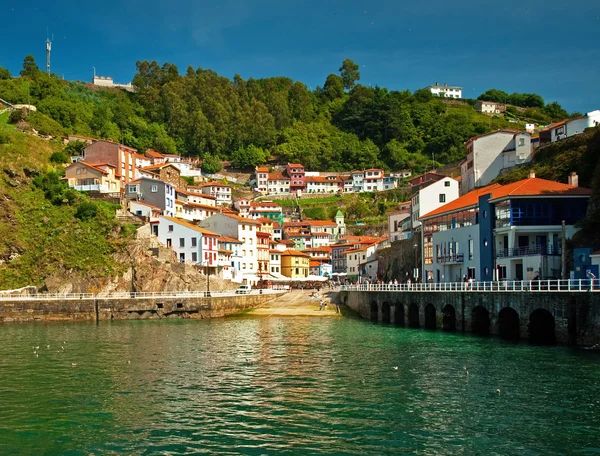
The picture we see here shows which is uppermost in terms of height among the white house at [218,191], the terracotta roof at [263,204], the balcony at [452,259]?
the white house at [218,191]

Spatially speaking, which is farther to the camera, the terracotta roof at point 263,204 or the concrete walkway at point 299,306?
the terracotta roof at point 263,204

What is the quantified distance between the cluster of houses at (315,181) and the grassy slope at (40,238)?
80293mm

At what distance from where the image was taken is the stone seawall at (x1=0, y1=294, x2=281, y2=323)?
67.9 metres

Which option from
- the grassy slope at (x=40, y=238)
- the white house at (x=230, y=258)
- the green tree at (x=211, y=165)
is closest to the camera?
the grassy slope at (x=40, y=238)

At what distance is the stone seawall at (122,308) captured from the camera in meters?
67.9

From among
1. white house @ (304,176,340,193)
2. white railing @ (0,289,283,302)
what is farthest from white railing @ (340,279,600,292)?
white house @ (304,176,340,193)

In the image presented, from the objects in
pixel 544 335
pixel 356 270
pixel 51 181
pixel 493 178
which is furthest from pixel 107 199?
pixel 544 335

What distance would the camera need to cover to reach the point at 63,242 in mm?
77562

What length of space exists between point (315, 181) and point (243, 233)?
67.7m

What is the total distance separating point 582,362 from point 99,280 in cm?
5803

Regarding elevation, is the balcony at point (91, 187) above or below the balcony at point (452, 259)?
above

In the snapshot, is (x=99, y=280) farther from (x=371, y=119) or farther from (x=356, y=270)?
(x=371, y=119)

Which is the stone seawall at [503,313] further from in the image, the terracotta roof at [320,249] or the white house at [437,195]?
the terracotta roof at [320,249]

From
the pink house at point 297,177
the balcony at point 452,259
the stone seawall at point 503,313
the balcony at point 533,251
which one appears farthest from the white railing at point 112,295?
the pink house at point 297,177
